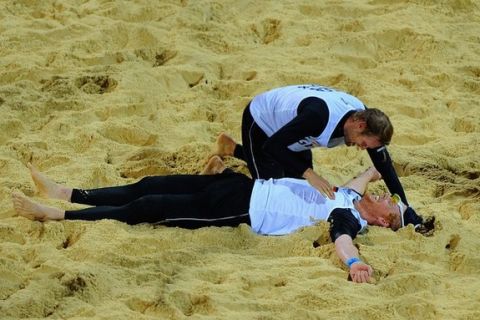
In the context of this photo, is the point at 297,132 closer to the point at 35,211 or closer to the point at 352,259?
the point at 352,259

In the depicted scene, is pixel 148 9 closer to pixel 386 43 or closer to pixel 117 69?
pixel 117 69

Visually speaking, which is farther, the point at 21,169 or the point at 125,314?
→ the point at 21,169

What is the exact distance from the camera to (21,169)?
6312 mm

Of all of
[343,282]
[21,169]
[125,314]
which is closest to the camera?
[125,314]

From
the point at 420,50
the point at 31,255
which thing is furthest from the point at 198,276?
the point at 420,50

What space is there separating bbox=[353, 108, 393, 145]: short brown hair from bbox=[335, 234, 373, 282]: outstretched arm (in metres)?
0.56

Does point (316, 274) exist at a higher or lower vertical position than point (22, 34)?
higher

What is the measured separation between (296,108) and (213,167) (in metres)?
0.75

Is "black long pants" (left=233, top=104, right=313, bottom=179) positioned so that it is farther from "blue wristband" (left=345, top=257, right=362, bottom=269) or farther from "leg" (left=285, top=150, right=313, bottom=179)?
"blue wristband" (left=345, top=257, right=362, bottom=269)

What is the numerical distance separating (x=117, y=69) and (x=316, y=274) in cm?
316

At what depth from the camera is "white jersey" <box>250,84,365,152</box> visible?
5457mm

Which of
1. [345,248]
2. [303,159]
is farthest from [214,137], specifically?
[345,248]

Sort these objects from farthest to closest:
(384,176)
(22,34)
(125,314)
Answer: (22,34) < (384,176) < (125,314)

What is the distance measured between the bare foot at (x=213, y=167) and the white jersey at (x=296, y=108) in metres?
0.37
